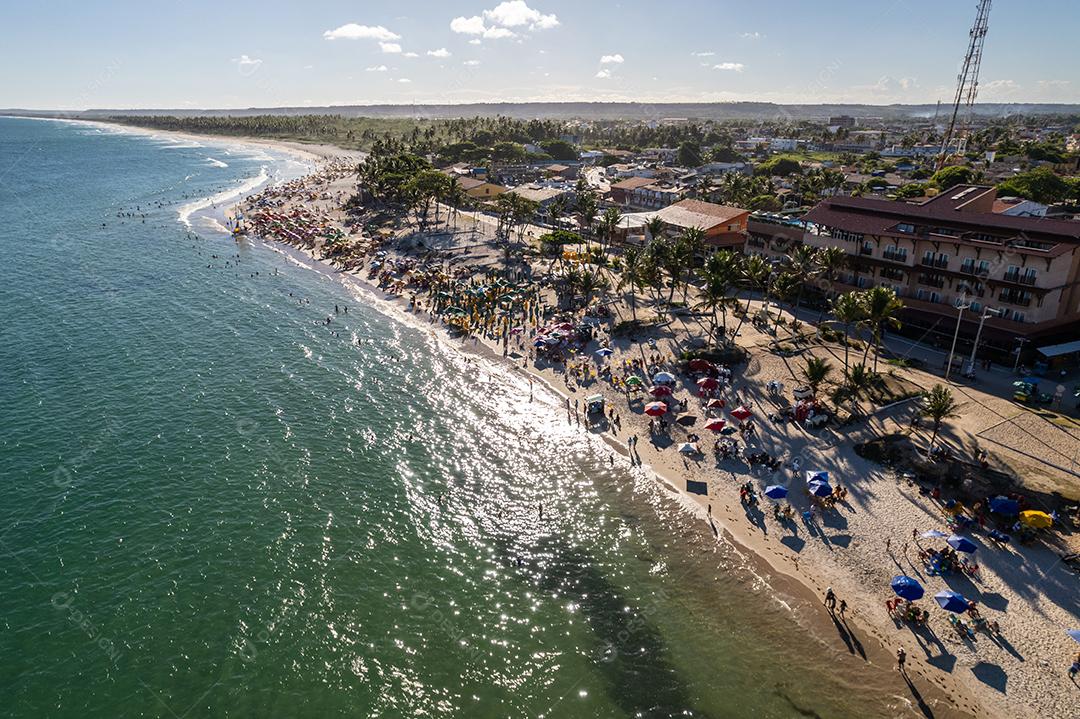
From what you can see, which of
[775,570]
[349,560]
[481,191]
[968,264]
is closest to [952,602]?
[775,570]

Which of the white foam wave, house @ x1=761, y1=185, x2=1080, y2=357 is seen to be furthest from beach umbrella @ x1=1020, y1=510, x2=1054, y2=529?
the white foam wave

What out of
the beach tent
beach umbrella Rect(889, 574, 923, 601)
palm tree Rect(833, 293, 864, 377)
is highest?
palm tree Rect(833, 293, 864, 377)

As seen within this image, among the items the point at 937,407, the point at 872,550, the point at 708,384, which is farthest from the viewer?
the point at 708,384

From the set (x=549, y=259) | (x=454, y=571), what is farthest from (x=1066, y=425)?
(x=549, y=259)

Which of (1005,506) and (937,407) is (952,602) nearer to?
(1005,506)

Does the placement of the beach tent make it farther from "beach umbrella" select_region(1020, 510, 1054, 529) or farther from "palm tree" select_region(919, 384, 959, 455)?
"beach umbrella" select_region(1020, 510, 1054, 529)

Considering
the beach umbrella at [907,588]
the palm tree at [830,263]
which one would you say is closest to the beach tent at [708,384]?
the palm tree at [830,263]
